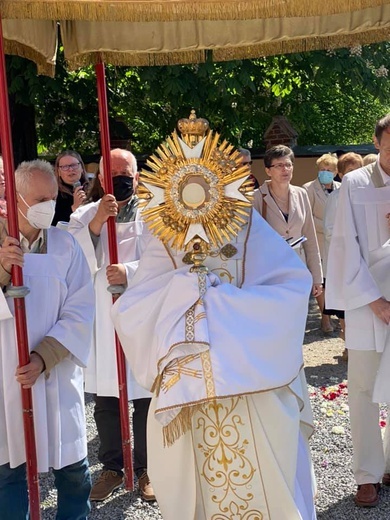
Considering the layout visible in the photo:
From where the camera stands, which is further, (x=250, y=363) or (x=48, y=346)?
(x=48, y=346)

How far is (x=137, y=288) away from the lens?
3156 millimetres

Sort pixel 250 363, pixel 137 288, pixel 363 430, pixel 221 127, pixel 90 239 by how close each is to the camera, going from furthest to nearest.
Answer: pixel 221 127 < pixel 90 239 < pixel 363 430 < pixel 137 288 < pixel 250 363

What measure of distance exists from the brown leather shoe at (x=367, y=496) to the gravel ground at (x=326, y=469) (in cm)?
3

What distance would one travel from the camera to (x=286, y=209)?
6391 mm

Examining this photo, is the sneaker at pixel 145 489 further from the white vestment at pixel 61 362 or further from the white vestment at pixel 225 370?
the white vestment at pixel 225 370

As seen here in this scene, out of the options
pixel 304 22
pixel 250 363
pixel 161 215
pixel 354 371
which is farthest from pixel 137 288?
pixel 304 22

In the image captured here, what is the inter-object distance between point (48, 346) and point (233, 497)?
110 cm

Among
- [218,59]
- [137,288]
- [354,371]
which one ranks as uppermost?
[218,59]

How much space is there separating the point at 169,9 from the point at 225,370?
5.48 feet

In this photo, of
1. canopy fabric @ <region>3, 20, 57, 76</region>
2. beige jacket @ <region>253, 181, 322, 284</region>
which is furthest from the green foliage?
canopy fabric @ <region>3, 20, 57, 76</region>

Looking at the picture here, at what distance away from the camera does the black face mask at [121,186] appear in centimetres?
434

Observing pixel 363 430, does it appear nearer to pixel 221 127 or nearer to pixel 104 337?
pixel 104 337

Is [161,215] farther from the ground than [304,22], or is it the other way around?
[304,22]

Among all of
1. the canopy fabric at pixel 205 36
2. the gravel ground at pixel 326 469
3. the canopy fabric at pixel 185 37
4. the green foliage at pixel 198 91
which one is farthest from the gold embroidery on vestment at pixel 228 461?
the green foliage at pixel 198 91
